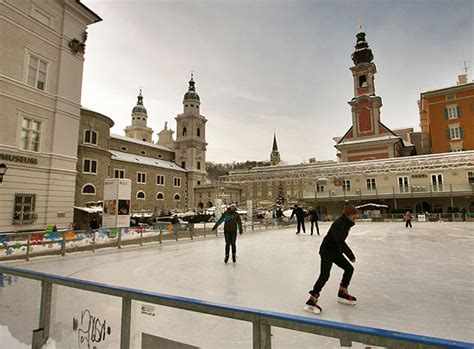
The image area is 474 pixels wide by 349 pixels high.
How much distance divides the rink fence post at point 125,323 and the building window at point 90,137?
99.4 feet

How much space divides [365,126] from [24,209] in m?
38.8

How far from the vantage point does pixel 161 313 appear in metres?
2.09

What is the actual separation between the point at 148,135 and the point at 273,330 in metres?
71.8

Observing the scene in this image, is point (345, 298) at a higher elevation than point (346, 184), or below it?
below

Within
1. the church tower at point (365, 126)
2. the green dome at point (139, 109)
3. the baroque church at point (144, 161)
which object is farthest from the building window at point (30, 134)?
the green dome at point (139, 109)

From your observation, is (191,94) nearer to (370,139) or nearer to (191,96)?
(191,96)

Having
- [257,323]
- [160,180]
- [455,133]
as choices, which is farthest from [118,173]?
[455,133]

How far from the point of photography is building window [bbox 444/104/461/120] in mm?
35559

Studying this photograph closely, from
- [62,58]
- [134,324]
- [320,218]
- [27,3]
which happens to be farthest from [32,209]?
[320,218]

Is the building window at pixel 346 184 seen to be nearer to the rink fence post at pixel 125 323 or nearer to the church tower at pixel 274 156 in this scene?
the rink fence post at pixel 125 323

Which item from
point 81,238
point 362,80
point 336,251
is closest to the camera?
point 336,251

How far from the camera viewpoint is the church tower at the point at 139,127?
6844 centimetres

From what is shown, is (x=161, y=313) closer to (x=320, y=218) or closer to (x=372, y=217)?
(x=372, y=217)

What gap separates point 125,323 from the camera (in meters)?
2.38
